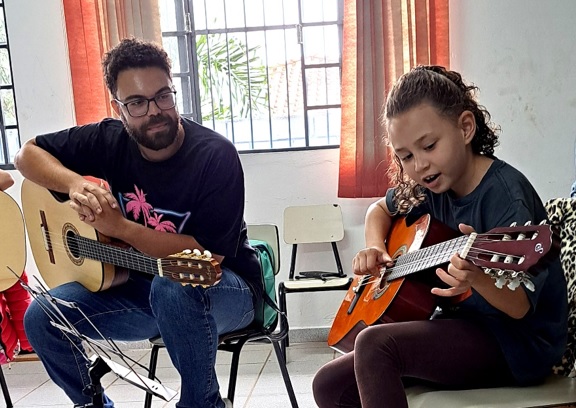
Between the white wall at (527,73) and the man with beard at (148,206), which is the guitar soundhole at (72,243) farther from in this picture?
the white wall at (527,73)

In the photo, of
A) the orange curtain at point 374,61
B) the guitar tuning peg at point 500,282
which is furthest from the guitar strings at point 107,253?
the orange curtain at point 374,61

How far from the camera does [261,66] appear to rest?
3541mm

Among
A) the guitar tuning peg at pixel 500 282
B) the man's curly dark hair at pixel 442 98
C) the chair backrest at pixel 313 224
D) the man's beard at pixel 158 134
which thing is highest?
the man's curly dark hair at pixel 442 98

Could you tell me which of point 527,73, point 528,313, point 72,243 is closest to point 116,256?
point 72,243

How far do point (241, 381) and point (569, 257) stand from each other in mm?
1890

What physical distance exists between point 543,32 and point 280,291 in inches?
74.9

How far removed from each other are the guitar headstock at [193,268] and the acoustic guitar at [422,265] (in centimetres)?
37

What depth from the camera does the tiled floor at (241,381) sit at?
2760 mm

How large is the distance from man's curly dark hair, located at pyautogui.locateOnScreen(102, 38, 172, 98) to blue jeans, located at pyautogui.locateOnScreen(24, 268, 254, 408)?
636mm

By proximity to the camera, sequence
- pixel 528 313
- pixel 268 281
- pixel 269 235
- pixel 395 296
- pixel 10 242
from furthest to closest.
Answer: pixel 269 235, pixel 10 242, pixel 268 281, pixel 395 296, pixel 528 313

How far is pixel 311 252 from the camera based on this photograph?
138 inches

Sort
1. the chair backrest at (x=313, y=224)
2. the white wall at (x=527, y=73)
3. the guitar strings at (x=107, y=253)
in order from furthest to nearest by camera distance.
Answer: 1. the chair backrest at (x=313, y=224)
2. the white wall at (x=527, y=73)
3. the guitar strings at (x=107, y=253)

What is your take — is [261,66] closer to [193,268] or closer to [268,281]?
[268,281]

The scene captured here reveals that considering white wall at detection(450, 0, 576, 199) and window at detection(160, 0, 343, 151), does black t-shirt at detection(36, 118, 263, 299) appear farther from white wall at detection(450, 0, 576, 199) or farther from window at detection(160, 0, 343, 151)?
white wall at detection(450, 0, 576, 199)
